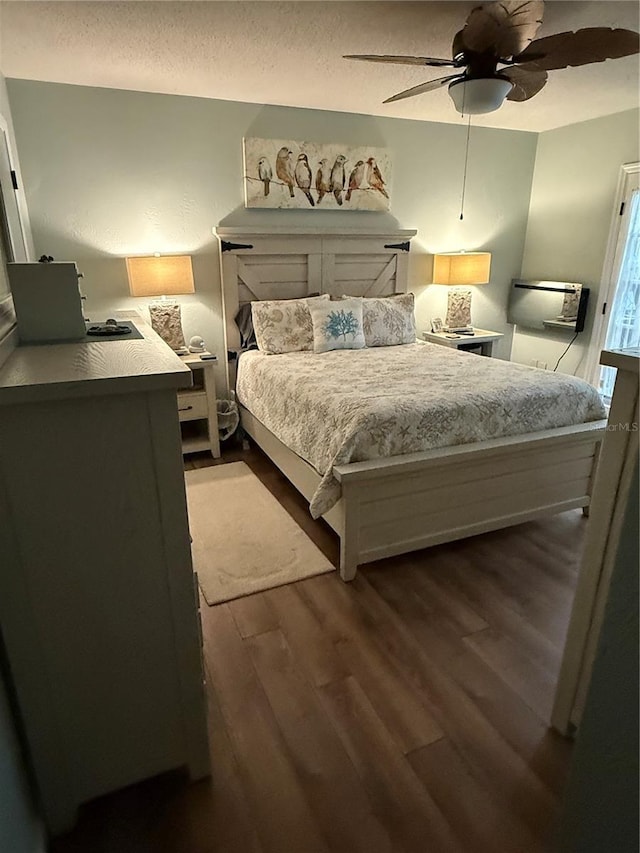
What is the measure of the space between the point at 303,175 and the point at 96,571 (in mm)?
3491

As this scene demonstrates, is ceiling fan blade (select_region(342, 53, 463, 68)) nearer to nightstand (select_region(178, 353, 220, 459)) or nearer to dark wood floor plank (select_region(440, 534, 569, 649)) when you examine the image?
nightstand (select_region(178, 353, 220, 459))

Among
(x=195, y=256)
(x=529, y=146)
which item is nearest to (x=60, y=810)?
(x=195, y=256)

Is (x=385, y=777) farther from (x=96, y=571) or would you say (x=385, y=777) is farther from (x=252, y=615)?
(x=96, y=571)

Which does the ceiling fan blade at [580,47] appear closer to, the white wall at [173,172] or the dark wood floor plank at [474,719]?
the white wall at [173,172]

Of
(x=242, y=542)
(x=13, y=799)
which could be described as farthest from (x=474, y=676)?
(x=13, y=799)

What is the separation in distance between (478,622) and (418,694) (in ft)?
1.49

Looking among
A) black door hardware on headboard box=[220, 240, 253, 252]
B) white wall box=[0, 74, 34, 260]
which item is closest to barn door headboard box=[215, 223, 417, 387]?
black door hardware on headboard box=[220, 240, 253, 252]

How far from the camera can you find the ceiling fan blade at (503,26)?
6.15 ft

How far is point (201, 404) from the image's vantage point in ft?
11.6

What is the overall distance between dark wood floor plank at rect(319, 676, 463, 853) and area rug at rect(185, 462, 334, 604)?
0.66m

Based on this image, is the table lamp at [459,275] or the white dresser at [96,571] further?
the table lamp at [459,275]

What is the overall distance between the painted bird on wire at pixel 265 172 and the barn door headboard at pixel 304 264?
0.35 metres

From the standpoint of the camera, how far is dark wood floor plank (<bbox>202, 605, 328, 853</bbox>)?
1286mm

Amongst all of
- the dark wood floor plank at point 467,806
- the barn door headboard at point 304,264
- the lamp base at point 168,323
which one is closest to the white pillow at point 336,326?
the barn door headboard at point 304,264
